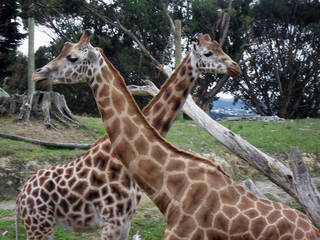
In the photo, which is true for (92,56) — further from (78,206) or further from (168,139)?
(168,139)

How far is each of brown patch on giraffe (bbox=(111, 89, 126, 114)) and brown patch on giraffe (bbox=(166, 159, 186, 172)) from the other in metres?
0.62

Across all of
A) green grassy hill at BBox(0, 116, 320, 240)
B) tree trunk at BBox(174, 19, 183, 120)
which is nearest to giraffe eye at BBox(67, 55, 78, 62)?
green grassy hill at BBox(0, 116, 320, 240)

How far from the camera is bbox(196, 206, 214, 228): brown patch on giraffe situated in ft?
8.91

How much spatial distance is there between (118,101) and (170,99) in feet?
3.95

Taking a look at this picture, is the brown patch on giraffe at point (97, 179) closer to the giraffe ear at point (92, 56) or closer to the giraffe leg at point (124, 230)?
the giraffe leg at point (124, 230)

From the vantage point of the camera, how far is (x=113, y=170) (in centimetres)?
382

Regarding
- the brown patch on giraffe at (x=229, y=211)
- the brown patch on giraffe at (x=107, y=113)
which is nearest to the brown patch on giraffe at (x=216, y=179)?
the brown patch on giraffe at (x=229, y=211)

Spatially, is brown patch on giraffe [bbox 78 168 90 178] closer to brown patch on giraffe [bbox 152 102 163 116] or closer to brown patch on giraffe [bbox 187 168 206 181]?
brown patch on giraffe [bbox 152 102 163 116]

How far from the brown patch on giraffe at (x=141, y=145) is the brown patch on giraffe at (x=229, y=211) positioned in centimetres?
76

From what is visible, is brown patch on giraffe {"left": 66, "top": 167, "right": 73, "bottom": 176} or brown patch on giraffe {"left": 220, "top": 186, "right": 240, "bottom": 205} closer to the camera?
brown patch on giraffe {"left": 220, "top": 186, "right": 240, "bottom": 205}

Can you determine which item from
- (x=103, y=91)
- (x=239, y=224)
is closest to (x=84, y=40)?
(x=103, y=91)

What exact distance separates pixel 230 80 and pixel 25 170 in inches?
767

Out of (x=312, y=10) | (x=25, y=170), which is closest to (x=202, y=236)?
(x=25, y=170)

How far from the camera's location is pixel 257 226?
271 centimetres
